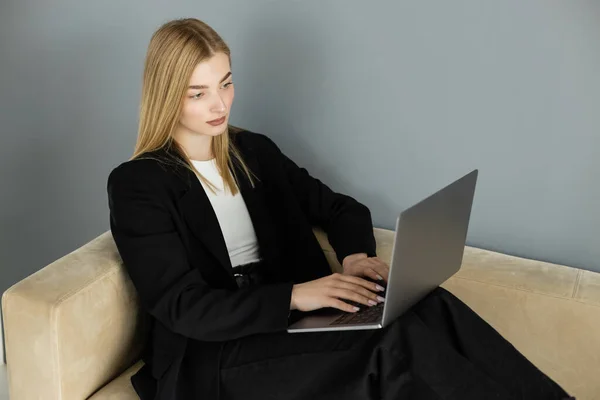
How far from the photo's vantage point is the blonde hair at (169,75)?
1.72 m

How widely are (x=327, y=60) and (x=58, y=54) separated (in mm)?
811

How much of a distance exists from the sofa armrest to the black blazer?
0.06 m

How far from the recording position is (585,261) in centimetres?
194

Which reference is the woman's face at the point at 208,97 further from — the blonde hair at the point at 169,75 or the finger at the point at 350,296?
the finger at the point at 350,296

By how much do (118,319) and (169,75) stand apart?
0.51 meters

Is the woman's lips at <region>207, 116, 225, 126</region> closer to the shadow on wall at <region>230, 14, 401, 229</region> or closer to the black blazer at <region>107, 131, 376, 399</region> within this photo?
the black blazer at <region>107, 131, 376, 399</region>

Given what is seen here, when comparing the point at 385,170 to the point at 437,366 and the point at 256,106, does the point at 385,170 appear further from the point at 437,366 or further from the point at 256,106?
the point at 437,366

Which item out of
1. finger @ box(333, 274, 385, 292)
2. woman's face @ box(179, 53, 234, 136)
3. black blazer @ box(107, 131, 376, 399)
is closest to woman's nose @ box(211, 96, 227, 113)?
woman's face @ box(179, 53, 234, 136)

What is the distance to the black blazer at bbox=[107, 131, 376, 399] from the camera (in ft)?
5.39

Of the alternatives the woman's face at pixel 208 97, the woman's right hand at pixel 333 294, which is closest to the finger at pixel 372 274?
the woman's right hand at pixel 333 294

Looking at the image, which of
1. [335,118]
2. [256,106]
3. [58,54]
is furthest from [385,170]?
[58,54]

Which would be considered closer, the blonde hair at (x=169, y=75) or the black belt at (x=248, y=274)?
the blonde hair at (x=169, y=75)

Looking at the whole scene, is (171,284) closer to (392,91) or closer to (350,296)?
(350,296)

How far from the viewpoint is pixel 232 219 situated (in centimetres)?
190
